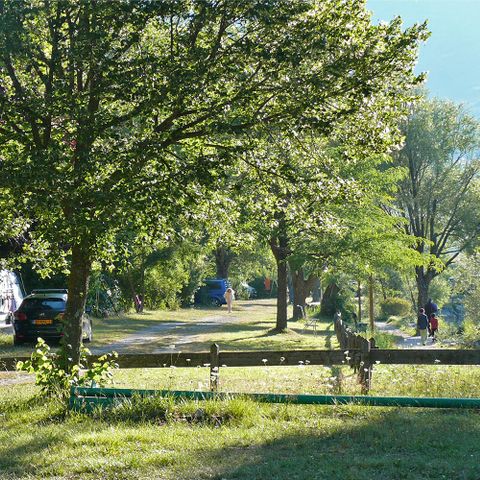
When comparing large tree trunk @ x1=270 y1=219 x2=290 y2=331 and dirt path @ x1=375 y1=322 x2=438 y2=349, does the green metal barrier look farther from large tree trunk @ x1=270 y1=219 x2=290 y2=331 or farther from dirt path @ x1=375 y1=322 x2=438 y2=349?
large tree trunk @ x1=270 y1=219 x2=290 y2=331

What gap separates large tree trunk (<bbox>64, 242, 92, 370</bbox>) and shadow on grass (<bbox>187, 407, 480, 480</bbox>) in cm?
409

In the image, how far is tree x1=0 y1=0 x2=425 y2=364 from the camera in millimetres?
9211

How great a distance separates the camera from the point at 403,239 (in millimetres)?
29703

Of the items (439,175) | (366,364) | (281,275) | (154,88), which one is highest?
(439,175)

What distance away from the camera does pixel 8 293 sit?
23500 mm

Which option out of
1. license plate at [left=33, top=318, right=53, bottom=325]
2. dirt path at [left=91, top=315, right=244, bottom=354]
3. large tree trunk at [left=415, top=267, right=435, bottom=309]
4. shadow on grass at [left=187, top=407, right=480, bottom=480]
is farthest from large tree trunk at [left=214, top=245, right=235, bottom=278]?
shadow on grass at [left=187, top=407, right=480, bottom=480]

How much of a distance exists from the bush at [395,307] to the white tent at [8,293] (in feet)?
145

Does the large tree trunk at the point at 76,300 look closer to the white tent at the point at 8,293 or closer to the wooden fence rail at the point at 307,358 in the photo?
the wooden fence rail at the point at 307,358

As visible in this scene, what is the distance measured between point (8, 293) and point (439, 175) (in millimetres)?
30063

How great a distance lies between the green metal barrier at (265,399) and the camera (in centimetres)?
797

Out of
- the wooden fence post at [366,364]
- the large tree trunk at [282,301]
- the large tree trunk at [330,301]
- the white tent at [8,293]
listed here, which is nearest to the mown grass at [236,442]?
the wooden fence post at [366,364]

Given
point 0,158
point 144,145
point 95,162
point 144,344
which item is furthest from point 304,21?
point 144,344

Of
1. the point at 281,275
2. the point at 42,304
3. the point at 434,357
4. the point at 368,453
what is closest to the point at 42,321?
the point at 42,304

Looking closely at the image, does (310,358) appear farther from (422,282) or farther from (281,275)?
(422,282)
